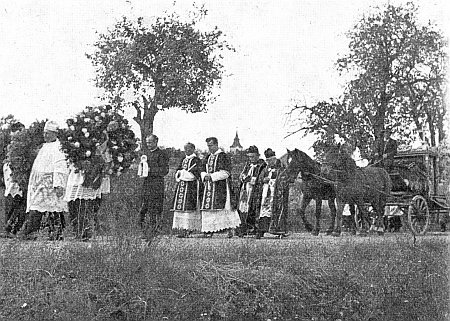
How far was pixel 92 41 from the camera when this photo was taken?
657 cm

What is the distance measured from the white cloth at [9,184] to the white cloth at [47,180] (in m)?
0.19

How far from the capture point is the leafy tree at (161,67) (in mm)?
6719

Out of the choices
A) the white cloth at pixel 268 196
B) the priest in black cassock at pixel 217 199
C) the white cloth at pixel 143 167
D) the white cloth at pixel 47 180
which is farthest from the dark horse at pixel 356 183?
the white cloth at pixel 47 180

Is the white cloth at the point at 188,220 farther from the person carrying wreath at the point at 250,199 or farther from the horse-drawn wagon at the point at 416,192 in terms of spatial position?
the horse-drawn wagon at the point at 416,192

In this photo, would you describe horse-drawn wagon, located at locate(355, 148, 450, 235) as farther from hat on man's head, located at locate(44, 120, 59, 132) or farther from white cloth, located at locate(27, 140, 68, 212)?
hat on man's head, located at locate(44, 120, 59, 132)

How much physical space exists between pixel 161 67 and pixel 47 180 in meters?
1.65

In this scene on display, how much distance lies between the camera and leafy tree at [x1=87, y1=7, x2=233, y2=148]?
672cm

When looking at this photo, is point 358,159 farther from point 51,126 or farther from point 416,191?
point 51,126

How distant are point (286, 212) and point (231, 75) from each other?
192 cm

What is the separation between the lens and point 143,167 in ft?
23.6

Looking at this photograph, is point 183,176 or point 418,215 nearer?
point 183,176

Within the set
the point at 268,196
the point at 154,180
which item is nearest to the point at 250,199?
the point at 268,196

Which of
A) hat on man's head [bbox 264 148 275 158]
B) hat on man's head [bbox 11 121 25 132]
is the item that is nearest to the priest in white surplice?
hat on man's head [bbox 11 121 25 132]

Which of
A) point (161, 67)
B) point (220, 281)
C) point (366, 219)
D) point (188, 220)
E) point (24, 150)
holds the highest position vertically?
point (161, 67)
